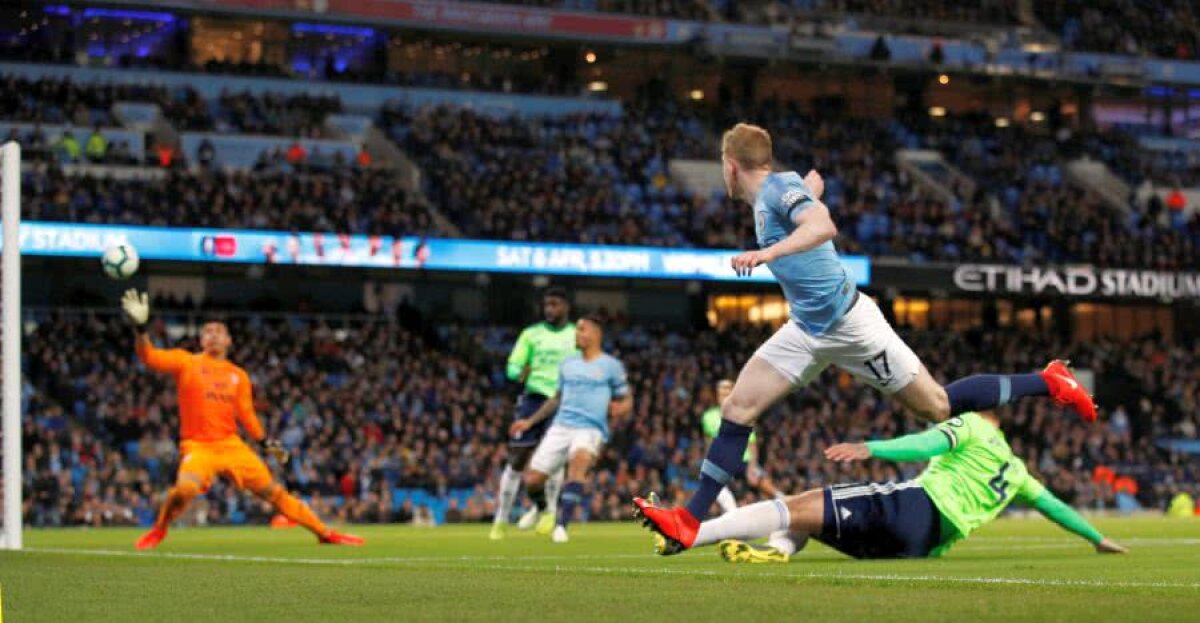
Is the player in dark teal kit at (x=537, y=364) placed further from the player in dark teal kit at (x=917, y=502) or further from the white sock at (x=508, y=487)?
the player in dark teal kit at (x=917, y=502)

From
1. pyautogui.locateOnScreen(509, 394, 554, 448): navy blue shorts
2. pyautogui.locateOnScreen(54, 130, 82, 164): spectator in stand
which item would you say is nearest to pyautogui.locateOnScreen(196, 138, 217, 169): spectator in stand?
pyautogui.locateOnScreen(54, 130, 82, 164): spectator in stand

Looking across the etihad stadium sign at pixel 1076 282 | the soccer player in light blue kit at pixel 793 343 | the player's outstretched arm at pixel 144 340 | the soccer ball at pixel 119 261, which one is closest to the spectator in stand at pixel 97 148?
the etihad stadium sign at pixel 1076 282

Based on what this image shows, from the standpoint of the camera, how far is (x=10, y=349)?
604 inches

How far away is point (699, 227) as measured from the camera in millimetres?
44219

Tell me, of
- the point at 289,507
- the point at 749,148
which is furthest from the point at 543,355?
the point at 749,148

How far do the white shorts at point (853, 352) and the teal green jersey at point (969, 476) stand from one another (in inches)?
68.8

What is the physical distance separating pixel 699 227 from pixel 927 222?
6.91 m

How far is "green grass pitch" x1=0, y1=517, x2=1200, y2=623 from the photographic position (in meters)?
7.56

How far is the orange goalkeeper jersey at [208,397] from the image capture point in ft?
52.9

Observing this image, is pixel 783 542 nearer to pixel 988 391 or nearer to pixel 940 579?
pixel 988 391

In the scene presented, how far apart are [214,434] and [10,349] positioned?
189 centimetres

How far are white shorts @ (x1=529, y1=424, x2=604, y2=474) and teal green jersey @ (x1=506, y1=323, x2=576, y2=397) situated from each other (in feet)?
2.73

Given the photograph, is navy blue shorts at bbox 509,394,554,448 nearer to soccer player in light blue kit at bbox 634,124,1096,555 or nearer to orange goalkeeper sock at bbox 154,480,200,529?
orange goalkeeper sock at bbox 154,480,200,529

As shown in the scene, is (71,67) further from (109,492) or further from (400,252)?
(109,492)
